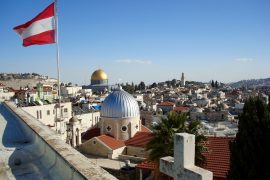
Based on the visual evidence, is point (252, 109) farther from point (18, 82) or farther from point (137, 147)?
point (18, 82)

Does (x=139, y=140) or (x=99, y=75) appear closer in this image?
(x=139, y=140)

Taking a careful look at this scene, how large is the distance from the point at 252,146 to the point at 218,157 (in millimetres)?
4631

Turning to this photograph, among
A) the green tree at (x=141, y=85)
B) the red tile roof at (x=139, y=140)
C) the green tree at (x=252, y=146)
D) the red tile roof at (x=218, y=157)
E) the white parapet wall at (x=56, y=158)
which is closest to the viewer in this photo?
the white parapet wall at (x=56, y=158)

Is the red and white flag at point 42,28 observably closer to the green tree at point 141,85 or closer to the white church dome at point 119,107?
the white church dome at point 119,107

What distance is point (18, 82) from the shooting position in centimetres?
9175

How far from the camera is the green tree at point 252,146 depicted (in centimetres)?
993

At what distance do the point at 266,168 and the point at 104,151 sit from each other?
47.8ft

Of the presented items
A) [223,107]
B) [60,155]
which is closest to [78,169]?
[60,155]

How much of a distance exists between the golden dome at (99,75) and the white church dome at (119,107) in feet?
155

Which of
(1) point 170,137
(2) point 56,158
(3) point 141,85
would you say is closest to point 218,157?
(1) point 170,137

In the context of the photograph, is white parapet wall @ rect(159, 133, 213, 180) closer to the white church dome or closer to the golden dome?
the white church dome

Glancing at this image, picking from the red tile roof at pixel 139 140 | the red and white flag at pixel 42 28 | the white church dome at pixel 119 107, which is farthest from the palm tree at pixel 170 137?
the white church dome at pixel 119 107

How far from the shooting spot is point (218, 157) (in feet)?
48.0

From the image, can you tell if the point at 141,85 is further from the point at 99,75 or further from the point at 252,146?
the point at 252,146
